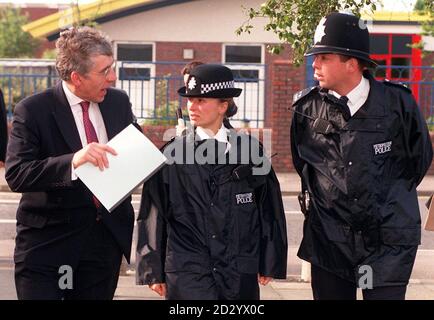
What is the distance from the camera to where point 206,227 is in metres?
5.05

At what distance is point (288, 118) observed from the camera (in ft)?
65.1

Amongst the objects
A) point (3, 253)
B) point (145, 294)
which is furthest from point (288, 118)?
point (145, 294)

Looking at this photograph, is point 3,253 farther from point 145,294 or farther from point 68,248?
point 68,248

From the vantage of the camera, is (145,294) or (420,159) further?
(145,294)

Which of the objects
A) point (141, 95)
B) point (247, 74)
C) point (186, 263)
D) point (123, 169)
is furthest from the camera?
point (247, 74)

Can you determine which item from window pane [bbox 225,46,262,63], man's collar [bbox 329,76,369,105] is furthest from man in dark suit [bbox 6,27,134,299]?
window pane [bbox 225,46,262,63]

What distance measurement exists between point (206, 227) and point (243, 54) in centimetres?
2485

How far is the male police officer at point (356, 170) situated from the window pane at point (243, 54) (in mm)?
24175

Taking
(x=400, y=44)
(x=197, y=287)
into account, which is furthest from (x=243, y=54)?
(x=197, y=287)

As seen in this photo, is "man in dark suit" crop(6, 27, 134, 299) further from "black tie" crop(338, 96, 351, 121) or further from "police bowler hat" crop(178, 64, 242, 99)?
"black tie" crop(338, 96, 351, 121)

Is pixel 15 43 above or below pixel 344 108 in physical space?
below

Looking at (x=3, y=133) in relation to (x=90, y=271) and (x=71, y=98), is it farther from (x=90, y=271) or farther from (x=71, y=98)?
(x=90, y=271)

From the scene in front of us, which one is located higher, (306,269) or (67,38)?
(67,38)
